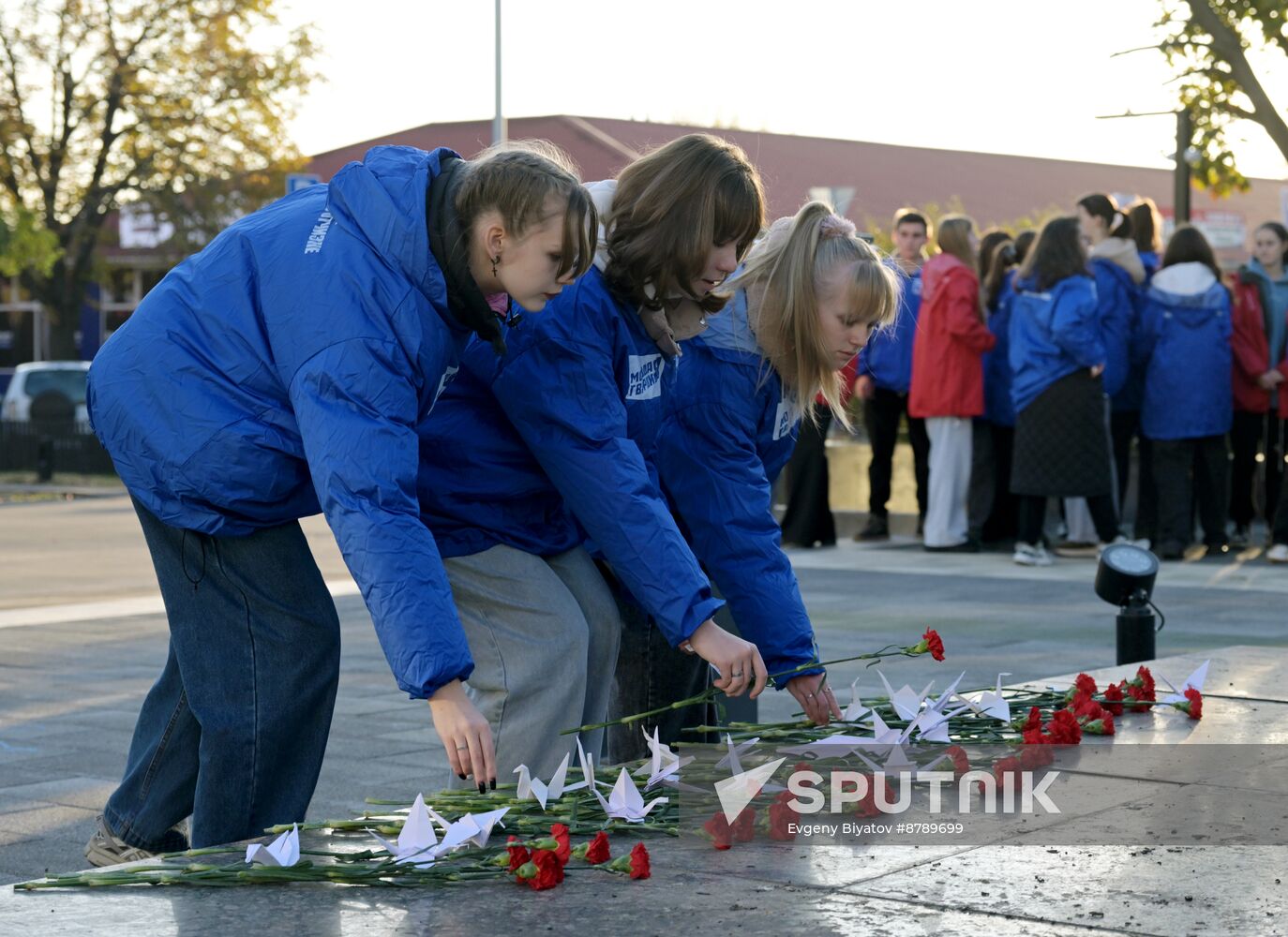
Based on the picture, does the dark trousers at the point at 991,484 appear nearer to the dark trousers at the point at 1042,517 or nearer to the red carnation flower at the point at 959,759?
the dark trousers at the point at 1042,517

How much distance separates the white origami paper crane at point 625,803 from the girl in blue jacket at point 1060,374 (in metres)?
8.14

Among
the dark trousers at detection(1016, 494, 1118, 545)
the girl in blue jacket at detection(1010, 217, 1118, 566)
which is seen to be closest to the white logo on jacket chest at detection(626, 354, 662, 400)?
the girl in blue jacket at detection(1010, 217, 1118, 566)

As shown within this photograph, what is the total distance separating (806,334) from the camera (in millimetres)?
4164

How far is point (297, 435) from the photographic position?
3.42m

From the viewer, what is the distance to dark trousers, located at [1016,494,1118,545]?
11562mm

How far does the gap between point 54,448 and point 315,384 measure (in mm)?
24019

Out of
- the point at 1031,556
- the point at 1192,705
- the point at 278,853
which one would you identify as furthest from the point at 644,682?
the point at 1031,556

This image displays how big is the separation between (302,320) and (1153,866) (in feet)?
5.67

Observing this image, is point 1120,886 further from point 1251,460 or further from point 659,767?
point 1251,460

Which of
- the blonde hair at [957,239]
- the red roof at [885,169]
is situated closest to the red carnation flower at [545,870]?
the blonde hair at [957,239]

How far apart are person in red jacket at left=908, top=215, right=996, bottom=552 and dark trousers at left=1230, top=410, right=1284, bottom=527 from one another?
5.63ft

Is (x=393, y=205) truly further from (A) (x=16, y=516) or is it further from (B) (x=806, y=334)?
(A) (x=16, y=516)

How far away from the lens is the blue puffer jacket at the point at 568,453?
372cm

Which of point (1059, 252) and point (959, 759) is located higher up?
point (1059, 252)
